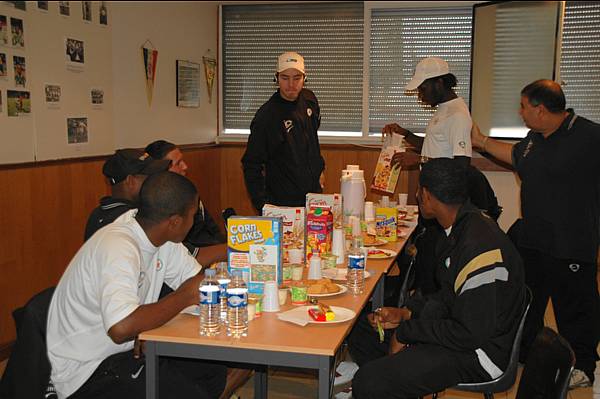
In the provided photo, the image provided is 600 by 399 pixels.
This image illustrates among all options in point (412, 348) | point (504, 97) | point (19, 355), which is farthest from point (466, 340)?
point (504, 97)

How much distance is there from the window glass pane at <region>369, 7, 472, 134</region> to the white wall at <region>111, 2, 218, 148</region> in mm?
1791

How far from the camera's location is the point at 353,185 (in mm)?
3971

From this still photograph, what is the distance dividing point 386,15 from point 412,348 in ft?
16.2

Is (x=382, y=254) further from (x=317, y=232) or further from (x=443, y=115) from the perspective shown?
(x=443, y=115)

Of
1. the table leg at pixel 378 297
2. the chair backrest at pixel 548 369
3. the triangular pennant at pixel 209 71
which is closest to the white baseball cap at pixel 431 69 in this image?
the table leg at pixel 378 297

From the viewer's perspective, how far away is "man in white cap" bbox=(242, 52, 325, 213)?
4.25 m

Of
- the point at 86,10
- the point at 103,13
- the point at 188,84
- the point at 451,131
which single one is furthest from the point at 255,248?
the point at 188,84

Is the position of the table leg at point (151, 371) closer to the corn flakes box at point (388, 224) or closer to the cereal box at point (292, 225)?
the cereal box at point (292, 225)

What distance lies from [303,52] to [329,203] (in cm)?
375

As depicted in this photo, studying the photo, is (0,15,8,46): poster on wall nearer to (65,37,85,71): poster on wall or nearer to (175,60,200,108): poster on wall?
(65,37,85,71): poster on wall

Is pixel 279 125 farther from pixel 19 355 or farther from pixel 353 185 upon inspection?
pixel 19 355

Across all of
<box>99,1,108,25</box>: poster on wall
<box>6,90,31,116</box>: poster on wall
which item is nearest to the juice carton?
<box>6,90,31,116</box>: poster on wall

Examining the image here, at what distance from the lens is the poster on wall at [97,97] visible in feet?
15.4

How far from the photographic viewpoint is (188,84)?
630 centimetres
